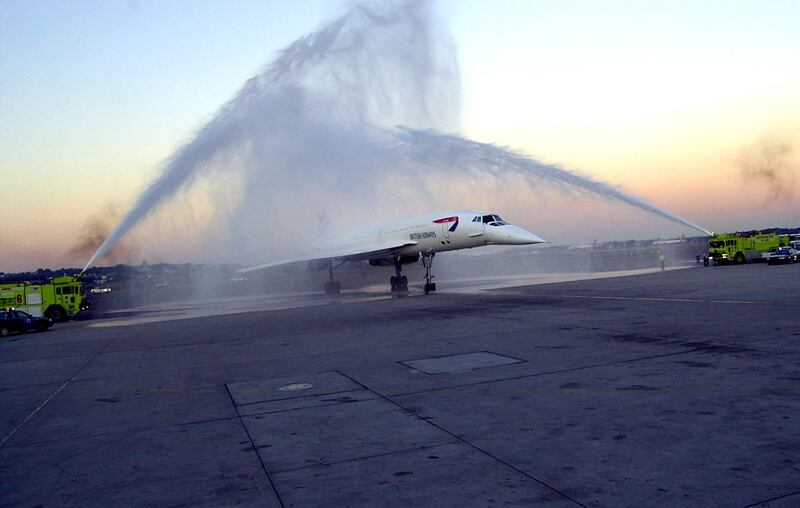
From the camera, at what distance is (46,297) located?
34.4 m

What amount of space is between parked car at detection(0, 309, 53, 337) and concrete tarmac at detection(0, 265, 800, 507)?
10.8 m

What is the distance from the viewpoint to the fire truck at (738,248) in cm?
5125

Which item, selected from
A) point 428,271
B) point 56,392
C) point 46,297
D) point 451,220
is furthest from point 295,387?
point 46,297

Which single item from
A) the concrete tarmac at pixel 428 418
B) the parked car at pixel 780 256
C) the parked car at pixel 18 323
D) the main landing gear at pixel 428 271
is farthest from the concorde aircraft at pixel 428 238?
the parked car at pixel 780 256

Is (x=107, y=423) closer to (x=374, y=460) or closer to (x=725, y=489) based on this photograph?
(x=374, y=460)

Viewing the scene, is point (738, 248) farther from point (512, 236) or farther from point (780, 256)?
point (512, 236)

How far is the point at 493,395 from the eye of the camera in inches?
373

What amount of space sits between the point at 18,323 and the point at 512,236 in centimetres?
2503

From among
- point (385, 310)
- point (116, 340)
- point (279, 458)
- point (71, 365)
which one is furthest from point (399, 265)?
point (279, 458)

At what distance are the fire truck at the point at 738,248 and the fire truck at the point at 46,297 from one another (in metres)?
50.0

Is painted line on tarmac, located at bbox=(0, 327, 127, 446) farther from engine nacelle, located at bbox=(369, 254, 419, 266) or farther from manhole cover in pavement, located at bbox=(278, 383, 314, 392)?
engine nacelle, located at bbox=(369, 254, 419, 266)

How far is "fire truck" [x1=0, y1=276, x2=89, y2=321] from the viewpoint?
3400 cm

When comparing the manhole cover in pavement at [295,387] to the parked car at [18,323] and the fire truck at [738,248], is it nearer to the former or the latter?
the parked car at [18,323]

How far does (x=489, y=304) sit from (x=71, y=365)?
53.8 ft
